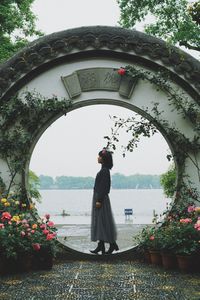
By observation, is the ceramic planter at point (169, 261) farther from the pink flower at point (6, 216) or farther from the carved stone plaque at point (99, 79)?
the carved stone plaque at point (99, 79)

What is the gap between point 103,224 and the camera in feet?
21.3

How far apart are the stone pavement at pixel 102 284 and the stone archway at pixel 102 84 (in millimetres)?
1648

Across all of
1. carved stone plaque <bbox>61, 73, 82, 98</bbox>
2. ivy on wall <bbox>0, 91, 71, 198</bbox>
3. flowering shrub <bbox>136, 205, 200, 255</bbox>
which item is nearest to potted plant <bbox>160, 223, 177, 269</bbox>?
flowering shrub <bbox>136, 205, 200, 255</bbox>

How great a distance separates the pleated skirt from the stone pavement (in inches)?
26.1

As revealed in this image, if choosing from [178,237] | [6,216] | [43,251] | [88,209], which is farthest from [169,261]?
[88,209]

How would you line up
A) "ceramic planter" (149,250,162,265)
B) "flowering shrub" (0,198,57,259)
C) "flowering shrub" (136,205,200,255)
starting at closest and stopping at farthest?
"flowering shrub" (0,198,57,259), "flowering shrub" (136,205,200,255), "ceramic planter" (149,250,162,265)

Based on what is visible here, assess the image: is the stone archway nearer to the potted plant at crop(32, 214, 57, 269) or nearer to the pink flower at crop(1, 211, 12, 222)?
the pink flower at crop(1, 211, 12, 222)

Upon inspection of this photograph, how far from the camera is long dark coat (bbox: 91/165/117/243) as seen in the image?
6.46 m

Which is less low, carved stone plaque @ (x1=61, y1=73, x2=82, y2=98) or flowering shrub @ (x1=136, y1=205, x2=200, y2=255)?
carved stone plaque @ (x1=61, y1=73, x2=82, y2=98)

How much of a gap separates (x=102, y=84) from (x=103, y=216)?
80.0 inches

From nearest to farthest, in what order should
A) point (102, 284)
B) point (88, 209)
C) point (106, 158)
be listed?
point (102, 284) → point (106, 158) → point (88, 209)

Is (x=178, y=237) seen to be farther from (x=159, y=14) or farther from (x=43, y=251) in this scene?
(x=159, y=14)

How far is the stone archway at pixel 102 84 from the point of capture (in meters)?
6.77

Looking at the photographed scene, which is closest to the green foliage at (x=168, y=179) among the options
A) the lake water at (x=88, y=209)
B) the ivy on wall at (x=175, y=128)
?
the lake water at (x=88, y=209)
